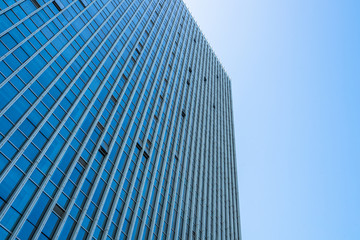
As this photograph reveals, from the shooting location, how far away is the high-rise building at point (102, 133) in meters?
30.5

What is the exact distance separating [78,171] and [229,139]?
54.8 meters

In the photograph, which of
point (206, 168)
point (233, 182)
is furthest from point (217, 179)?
point (233, 182)

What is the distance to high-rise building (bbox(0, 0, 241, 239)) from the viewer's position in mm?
30516

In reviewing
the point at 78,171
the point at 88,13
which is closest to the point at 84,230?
the point at 78,171

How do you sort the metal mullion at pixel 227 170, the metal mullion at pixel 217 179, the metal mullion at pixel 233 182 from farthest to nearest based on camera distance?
1. the metal mullion at pixel 233 182
2. the metal mullion at pixel 227 170
3. the metal mullion at pixel 217 179

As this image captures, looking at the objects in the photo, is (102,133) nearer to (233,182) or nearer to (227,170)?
(227,170)

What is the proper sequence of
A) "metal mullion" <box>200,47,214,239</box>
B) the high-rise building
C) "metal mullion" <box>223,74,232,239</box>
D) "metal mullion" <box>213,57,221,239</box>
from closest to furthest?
the high-rise building, "metal mullion" <box>200,47,214,239</box>, "metal mullion" <box>213,57,221,239</box>, "metal mullion" <box>223,74,232,239</box>

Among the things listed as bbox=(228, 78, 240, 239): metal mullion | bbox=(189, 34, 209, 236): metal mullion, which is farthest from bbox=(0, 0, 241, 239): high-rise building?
bbox=(228, 78, 240, 239): metal mullion

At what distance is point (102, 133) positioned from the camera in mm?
A: 41188

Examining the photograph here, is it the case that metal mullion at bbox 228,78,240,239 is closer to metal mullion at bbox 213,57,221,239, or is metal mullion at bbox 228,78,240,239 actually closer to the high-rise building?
the high-rise building

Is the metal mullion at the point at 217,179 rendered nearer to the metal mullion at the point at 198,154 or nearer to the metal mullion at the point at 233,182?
the metal mullion at the point at 198,154

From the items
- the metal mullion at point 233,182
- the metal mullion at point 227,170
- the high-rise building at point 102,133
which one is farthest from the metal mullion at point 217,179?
the metal mullion at point 233,182

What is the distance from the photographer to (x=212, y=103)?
83188mm

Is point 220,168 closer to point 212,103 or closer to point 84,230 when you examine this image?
point 212,103
